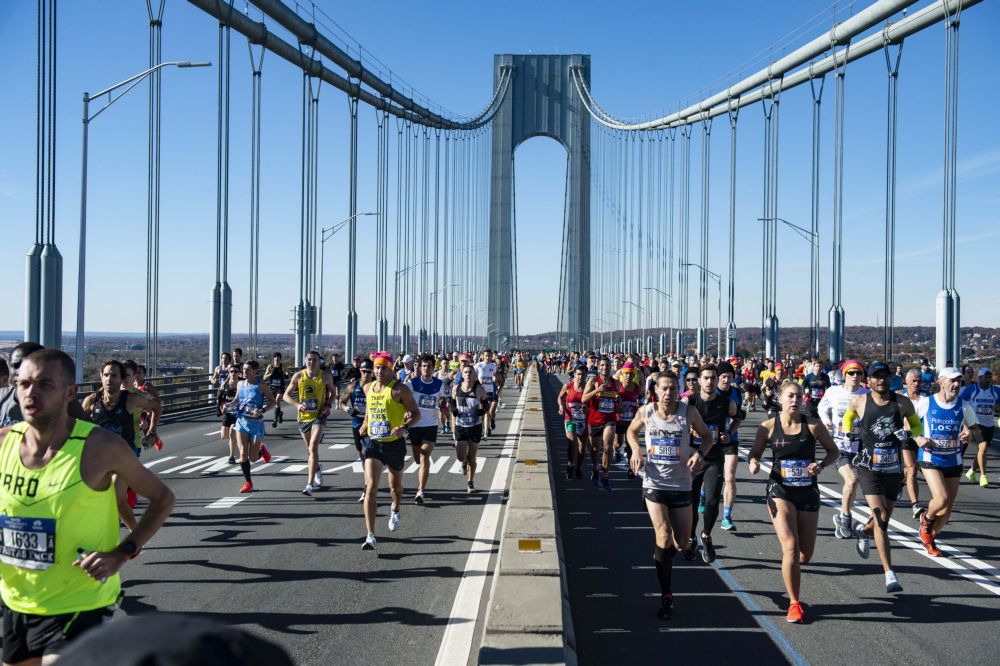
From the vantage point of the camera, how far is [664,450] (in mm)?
7000

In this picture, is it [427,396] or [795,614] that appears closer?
[795,614]

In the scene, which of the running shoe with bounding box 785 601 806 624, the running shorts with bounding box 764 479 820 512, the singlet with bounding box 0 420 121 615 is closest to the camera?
the singlet with bounding box 0 420 121 615

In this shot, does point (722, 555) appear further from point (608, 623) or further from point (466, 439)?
point (466, 439)

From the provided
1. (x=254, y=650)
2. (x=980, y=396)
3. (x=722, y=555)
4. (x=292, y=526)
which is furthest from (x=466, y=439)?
(x=254, y=650)

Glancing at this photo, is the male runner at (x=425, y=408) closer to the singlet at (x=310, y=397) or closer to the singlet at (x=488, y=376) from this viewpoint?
the singlet at (x=310, y=397)

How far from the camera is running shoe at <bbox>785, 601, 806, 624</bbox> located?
6.12m

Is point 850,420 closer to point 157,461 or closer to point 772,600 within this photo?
point 772,600

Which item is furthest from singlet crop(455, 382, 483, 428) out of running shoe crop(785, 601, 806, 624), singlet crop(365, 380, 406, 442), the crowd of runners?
running shoe crop(785, 601, 806, 624)

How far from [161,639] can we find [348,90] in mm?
46606

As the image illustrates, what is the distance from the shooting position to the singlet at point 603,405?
1301 centimetres

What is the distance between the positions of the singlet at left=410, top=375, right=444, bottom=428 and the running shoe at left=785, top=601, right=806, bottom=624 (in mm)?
6126

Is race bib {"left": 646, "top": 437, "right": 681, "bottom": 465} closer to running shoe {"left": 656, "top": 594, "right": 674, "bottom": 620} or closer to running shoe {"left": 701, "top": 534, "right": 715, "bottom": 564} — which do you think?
running shoe {"left": 656, "top": 594, "right": 674, "bottom": 620}

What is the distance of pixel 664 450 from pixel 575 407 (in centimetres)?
650

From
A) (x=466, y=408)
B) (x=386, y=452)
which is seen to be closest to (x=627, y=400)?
(x=466, y=408)
